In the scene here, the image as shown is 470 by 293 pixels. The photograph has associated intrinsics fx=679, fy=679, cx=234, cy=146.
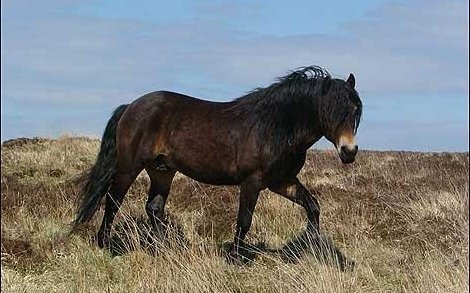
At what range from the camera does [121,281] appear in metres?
5.64

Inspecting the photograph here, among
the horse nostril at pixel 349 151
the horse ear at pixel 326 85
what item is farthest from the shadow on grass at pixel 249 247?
the horse ear at pixel 326 85

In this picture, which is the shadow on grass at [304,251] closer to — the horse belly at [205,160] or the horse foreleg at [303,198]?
the horse foreleg at [303,198]

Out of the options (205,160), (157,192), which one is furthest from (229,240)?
(205,160)

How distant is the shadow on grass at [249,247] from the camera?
5.87m

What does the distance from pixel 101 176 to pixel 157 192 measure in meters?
0.69

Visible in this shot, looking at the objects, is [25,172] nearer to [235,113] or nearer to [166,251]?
[235,113]

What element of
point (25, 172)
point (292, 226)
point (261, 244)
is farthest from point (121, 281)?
point (25, 172)

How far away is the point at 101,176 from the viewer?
7.77 meters

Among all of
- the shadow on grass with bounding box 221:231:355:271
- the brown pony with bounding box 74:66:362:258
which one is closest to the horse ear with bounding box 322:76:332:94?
the brown pony with bounding box 74:66:362:258

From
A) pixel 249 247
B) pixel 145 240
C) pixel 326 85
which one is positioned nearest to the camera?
pixel 145 240

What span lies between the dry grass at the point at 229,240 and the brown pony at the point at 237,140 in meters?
0.47

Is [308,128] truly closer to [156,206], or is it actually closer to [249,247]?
[249,247]

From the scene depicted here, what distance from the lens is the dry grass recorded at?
5.22 meters

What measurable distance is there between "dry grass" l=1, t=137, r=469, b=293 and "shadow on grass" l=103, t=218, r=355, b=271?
4 cm
